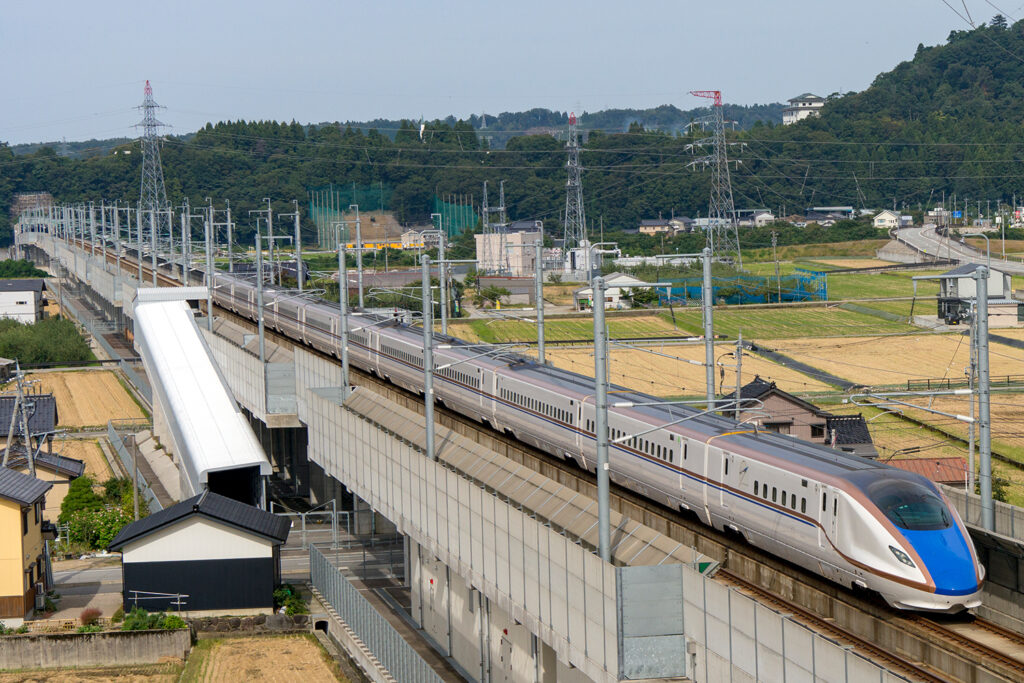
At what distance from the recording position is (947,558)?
21188 millimetres

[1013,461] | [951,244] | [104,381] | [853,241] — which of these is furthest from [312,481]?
[853,241]

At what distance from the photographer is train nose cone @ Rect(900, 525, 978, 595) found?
2091 cm

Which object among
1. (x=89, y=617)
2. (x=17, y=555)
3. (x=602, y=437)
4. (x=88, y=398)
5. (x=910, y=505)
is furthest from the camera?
(x=88, y=398)

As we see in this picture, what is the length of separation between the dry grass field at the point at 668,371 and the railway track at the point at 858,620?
40990mm

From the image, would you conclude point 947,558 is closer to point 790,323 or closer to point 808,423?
point 808,423

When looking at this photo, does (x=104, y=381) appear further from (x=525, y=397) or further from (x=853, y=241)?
(x=853, y=241)

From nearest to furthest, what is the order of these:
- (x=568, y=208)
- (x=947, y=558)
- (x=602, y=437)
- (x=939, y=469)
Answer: (x=947, y=558), (x=602, y=437), (x=939, y=469), (x=568, y=208)

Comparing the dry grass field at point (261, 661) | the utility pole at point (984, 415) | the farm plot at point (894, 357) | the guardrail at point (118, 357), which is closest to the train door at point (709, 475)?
the utility pole at point (984, 415)

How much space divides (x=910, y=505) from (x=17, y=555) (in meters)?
26.1

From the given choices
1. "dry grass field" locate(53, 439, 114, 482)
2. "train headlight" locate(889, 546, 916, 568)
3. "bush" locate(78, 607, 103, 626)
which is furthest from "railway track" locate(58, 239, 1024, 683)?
"dry grass field" locate(53, 439, 114, 482)

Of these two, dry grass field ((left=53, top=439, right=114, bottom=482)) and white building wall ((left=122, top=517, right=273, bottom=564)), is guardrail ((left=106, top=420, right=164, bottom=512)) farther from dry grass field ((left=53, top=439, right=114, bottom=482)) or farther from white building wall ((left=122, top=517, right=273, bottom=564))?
white building wall ((left=122, top=517, right=273, bottom=564))

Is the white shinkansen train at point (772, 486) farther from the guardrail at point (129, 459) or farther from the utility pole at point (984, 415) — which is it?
the guardrail at point (129, 459)

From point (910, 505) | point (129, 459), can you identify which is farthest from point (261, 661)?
point (129, 459)

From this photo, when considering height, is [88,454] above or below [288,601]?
below
